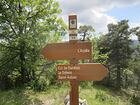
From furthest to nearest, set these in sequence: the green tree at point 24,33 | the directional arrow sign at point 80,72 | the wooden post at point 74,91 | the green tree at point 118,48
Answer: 1. the green tree at point 118,48
2. the green tree at point 24,33
3. the wooden post at point 74,91
4. the directional arrow sign at point 80,72

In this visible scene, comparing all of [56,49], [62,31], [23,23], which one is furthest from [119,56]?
[56,49]

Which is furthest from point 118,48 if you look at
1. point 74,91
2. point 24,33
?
point 74,91

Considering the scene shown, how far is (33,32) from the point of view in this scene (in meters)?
20.9

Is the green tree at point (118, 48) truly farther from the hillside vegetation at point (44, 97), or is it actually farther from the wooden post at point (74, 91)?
the wooden post at point (74, 91)

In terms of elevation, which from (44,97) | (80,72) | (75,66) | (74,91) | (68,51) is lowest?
(44,97)

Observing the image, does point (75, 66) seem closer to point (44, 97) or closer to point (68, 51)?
point (68, 51)

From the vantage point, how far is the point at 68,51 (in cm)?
745

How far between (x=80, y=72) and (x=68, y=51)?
56 cm

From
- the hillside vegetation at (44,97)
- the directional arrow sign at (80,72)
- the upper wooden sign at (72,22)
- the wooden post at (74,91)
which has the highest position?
the upper wooden sign at (72,22)

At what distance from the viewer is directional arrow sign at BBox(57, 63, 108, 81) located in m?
7.30

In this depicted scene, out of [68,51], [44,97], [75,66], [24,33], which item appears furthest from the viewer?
[24,33]

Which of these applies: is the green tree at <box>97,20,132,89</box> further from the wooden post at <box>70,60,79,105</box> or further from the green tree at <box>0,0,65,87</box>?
the wooden post at <box>70,60,79,105</box>

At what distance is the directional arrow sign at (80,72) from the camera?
7.30 metres

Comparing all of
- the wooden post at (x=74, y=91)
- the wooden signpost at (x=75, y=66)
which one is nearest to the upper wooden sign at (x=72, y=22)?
the wooden signpost at (x=75, y=66)
